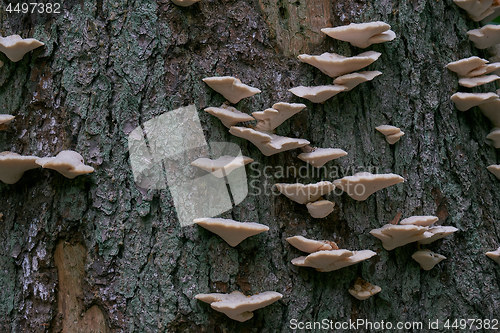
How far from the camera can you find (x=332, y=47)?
3.31 meters

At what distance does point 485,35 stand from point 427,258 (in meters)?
2.04

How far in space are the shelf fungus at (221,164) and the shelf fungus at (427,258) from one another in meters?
1.39

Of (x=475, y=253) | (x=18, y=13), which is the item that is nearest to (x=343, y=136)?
(x=475, y=253)

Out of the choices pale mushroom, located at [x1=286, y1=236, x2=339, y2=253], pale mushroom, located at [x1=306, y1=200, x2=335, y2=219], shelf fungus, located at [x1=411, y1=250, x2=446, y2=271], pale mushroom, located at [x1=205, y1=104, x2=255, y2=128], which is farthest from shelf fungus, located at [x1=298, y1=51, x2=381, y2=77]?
shelf fungus, located at [x1=411, y1=250, x2=446, y2=271]

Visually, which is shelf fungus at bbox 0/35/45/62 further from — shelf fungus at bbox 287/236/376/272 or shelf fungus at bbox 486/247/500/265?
shelf fungus at bbox 486/247/500/265

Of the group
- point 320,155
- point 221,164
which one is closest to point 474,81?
point 320,155

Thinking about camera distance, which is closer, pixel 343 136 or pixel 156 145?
pixel 156 145

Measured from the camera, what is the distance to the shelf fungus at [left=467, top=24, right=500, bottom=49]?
380 centimetres

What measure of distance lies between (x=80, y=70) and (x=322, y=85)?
5.41 feet

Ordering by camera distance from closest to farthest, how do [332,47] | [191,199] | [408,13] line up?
[191,199]
[332,47]
[408,13]

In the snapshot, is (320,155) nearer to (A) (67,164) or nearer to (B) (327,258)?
(B) (327,258)

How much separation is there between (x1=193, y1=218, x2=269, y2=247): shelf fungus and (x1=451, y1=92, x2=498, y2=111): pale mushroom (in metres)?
1.94

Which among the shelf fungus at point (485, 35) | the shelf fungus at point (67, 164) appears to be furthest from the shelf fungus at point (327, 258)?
the shelf fungus at point (485, 35)

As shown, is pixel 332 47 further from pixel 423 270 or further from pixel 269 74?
pixel 423 270
